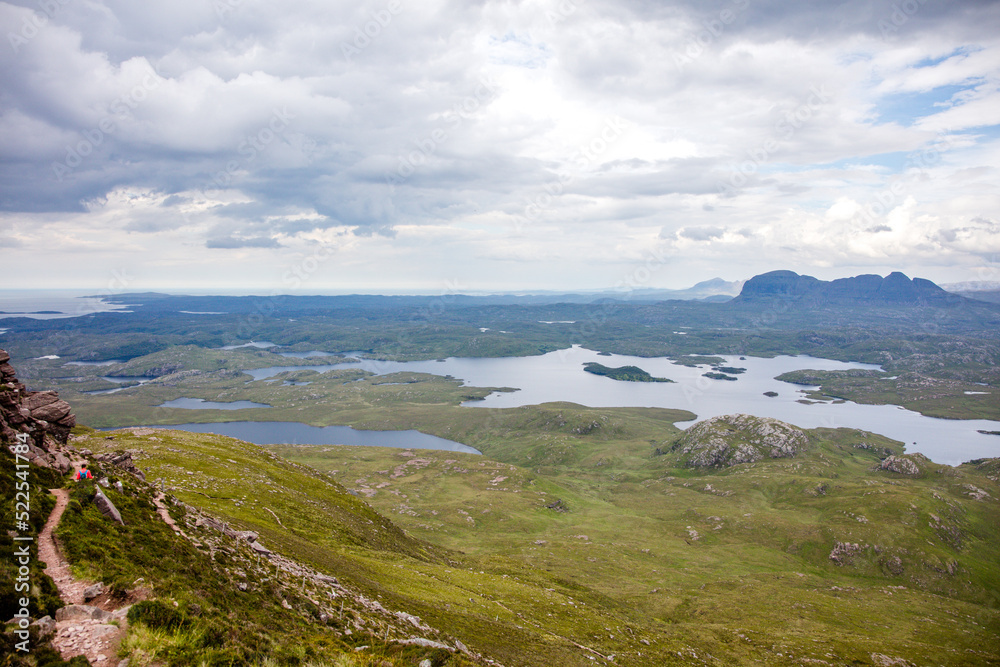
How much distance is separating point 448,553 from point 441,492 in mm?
84595

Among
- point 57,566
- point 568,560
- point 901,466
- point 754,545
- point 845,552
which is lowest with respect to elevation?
point 754,545

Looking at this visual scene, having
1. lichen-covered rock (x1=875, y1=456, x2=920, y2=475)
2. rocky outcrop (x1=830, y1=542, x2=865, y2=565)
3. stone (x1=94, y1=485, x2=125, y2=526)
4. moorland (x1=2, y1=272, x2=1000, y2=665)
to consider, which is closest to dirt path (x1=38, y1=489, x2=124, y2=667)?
moorland (x1=2, y1=272, x2=1000, y2=665)

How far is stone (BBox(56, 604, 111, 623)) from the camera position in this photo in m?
18.1

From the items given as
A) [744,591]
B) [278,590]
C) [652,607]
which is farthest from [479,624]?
[744,591]

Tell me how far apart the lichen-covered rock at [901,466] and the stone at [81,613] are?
808ft

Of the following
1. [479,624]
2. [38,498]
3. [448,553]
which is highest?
[38,498]

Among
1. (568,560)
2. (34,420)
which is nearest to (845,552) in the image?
(568,560)

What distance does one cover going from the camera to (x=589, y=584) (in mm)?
94812

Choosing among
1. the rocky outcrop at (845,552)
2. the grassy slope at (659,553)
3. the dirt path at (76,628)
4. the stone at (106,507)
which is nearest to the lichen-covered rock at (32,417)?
the stone at (106,507)

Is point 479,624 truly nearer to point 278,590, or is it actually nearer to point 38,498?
point 278,590

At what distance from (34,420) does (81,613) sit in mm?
25026

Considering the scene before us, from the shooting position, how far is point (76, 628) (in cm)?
1761

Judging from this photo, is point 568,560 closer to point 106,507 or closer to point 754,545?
point 754,545

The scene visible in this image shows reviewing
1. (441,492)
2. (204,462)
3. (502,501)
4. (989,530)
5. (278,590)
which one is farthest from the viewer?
(441,492)
